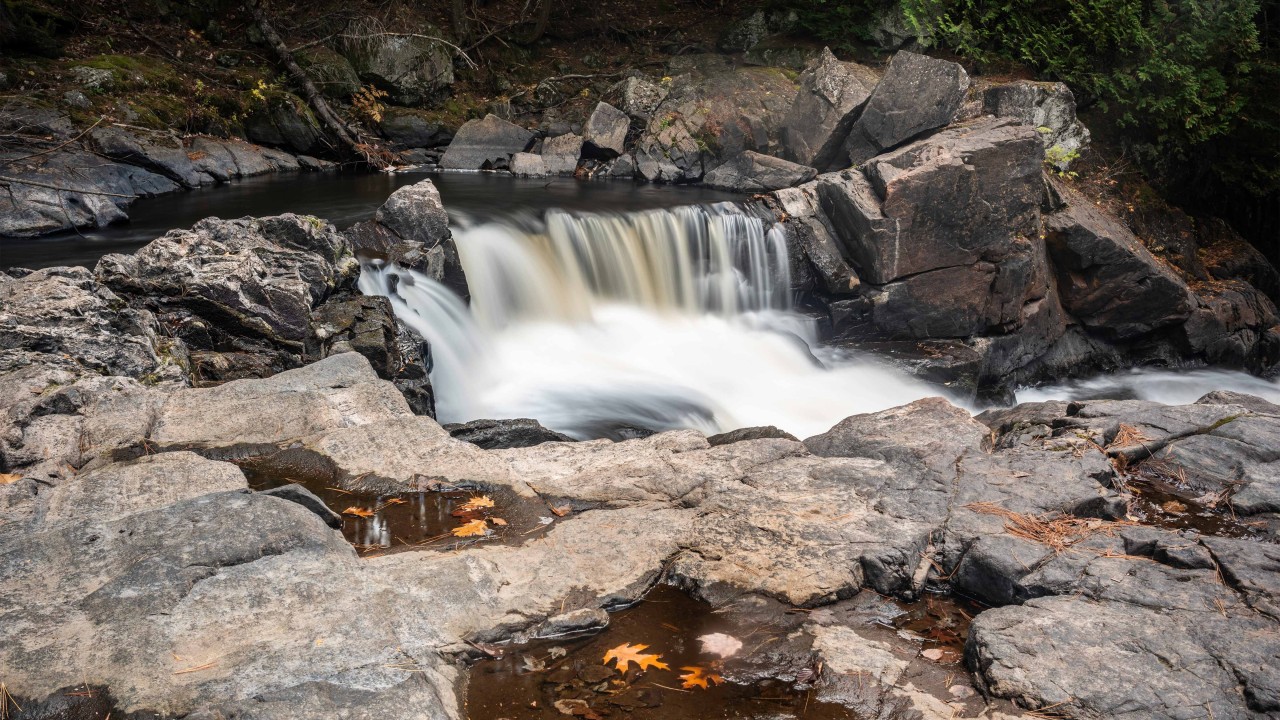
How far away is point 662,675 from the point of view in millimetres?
3037

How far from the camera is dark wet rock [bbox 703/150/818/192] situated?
13.5 metres

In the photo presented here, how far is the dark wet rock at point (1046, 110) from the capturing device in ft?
40.8

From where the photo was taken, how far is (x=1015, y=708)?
2801 millimetres

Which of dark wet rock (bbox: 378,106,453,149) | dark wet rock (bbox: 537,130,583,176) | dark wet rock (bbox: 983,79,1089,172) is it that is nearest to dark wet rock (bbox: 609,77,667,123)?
dark wet rock (bbox: 537,130,583,176)

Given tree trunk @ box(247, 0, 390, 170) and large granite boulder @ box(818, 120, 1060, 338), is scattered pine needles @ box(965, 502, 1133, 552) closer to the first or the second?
large granite boulder @ box(818, 120, 1060, 338)

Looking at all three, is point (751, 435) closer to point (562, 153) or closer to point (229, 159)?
point (562, 153)

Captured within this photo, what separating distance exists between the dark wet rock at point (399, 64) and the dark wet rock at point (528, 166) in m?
2.87

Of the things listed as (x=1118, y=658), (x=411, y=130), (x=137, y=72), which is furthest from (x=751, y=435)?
(x=137, y=72)

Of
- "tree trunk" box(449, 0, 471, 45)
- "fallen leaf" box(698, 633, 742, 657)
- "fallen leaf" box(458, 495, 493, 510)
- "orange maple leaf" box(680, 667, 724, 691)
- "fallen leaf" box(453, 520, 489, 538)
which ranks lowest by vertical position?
"orange maple leaf" box(680, 667, 724, 691)

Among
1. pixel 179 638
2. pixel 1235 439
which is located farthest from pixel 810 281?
pixel 179 638

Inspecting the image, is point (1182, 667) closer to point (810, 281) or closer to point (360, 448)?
point (360, 448)

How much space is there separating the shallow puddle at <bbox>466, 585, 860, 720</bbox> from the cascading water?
3.97 meters

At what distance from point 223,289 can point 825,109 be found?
985 cm

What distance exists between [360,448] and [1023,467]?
360cm
